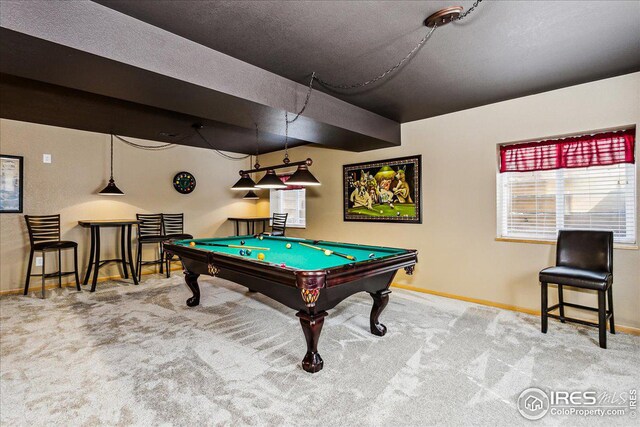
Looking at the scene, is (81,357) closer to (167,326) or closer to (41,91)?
(167,326)

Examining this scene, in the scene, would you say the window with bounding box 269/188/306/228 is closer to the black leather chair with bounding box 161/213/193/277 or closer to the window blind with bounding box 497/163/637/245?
the black leather chair with bounding box 161/213/193/277

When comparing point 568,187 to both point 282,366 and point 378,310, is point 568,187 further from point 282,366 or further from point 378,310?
point 282,366

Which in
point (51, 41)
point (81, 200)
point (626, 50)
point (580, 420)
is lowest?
point (580, 420)

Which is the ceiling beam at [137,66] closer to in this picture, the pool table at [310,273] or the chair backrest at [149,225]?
the pool table at [310,273]

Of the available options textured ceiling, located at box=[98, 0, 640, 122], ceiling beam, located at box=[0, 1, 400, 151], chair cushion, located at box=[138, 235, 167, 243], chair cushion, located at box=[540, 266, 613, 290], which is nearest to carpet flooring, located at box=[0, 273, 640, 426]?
chair cushion, located at box=[540, 266, 613, 290]

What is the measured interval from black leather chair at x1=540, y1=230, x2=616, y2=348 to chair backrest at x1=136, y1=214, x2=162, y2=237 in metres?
5.50

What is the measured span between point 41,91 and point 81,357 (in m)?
2.77

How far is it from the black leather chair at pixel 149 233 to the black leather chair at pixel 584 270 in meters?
5.15

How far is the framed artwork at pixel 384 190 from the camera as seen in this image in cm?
448

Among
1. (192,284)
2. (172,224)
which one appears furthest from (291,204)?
(192,284)

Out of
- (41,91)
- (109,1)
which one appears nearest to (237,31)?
(109,1)

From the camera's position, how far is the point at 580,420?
1.78 m

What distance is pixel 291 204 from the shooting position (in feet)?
21.9

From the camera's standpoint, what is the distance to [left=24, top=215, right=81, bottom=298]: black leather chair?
4.15 metres
